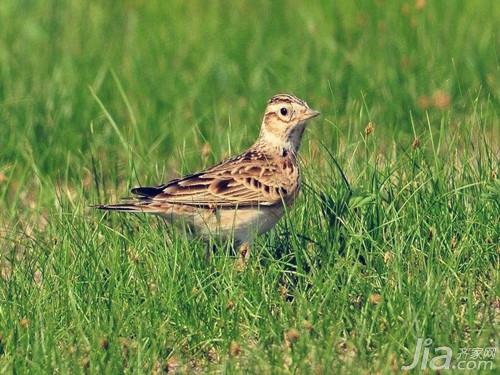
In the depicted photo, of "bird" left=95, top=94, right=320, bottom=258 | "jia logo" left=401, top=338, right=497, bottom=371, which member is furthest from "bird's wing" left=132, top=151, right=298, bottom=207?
"jia logo" left=401, top=338, right=497, bottom=371

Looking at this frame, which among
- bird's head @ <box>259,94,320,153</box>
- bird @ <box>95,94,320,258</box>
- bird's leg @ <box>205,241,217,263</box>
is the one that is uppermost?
bird's head @ <box>259,94,320,153</box>

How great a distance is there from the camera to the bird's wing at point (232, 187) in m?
7.88

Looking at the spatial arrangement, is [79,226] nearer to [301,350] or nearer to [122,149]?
[301,350]

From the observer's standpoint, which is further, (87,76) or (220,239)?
(87,76)

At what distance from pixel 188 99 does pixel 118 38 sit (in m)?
2.10

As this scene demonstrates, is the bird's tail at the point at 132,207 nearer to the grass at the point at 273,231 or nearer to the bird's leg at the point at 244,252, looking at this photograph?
the grass at the point at 273,231

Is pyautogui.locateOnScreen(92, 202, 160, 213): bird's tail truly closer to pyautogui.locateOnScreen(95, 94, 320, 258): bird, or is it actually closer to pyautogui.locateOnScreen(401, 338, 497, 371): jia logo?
pyautogui.locateOnScreen(95, 94, 320, 258): bird

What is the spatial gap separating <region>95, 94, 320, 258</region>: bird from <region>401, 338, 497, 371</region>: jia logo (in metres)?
1.59

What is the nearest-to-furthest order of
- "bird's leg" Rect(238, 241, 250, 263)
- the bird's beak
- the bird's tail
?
"bird's leg" Rect(238, 241, 250, 263) < the bird's tail < the bird's beak

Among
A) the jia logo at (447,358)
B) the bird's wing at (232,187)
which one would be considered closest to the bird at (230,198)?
the bird's wing at (232,187)

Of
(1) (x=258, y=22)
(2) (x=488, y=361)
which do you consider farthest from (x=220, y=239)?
(1) (x=258, y=22)

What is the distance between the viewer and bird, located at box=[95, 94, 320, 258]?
7.80 m

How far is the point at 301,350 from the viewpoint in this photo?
6172mm

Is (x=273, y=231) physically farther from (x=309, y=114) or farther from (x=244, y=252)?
(x=309, y=114)
